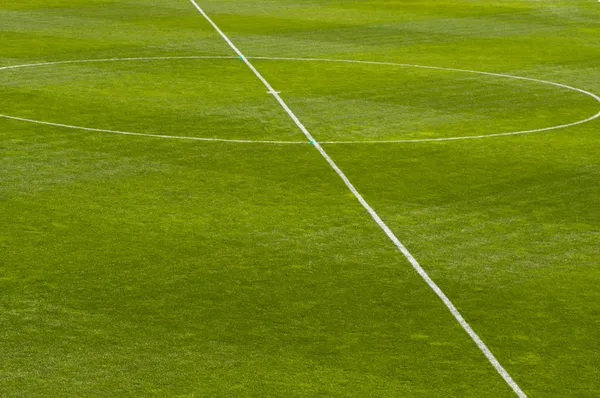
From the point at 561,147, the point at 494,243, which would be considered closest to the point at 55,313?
the point at 494,243

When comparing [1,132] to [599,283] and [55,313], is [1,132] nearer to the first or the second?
[55,313]

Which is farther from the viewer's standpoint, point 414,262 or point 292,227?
point 292,227

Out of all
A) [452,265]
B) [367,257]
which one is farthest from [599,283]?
[367,257]

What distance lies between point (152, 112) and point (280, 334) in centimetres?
840

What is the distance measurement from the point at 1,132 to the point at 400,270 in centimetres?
672

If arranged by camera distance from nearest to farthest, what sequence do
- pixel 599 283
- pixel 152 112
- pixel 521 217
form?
pixel 599 283 < pixel 521 217 < pixel 152 112

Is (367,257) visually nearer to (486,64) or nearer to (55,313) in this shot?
(55,313)

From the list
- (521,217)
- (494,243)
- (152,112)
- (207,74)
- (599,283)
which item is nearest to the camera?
(599,283)

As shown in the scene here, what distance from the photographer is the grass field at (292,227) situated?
848 cm

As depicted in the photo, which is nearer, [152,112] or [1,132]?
[1,132]

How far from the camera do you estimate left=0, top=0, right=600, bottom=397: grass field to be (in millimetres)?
8477

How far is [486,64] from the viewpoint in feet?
72.7

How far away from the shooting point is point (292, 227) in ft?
38.1

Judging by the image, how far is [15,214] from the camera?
11.8m
